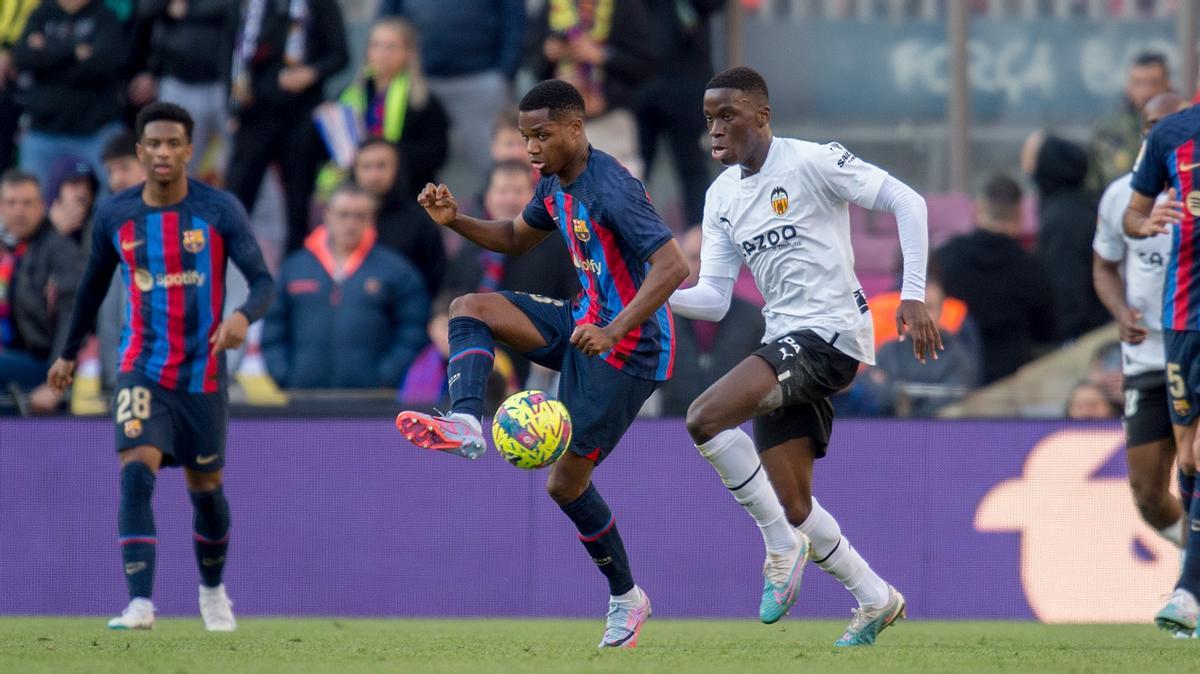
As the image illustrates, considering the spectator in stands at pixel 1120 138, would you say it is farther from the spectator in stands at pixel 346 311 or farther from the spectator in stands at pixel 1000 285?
the spectator in stands at pixel 346 311

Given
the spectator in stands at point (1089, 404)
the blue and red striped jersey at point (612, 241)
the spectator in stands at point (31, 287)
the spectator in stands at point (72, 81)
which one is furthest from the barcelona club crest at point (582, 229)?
the spectator in stands at point (72, 81)

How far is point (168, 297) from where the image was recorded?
935 cm

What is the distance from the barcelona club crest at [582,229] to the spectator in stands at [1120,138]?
5.71m

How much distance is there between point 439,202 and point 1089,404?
17.1ft

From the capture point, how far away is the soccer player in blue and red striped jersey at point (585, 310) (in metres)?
7.50

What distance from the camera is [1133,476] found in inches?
375

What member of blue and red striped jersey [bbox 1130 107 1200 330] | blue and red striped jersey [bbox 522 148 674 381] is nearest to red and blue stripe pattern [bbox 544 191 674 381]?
blue and red striped jersey [bbox 522 148 674 381]

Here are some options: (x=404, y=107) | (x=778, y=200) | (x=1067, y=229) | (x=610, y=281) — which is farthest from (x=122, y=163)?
(x=1067, y=229)

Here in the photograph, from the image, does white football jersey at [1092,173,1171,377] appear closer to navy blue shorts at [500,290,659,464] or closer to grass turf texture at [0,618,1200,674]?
grass turf texture at [0,618,1200,674]

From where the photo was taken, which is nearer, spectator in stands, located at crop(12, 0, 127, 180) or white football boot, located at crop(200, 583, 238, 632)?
white football boot, located at crop(200, 583, 238, 632)

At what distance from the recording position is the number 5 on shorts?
918cm

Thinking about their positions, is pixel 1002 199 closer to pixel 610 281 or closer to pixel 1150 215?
pixel 1150 215

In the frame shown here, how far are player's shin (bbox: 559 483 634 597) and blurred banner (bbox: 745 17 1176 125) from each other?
7.19 m

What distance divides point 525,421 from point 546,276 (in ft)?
15.7
